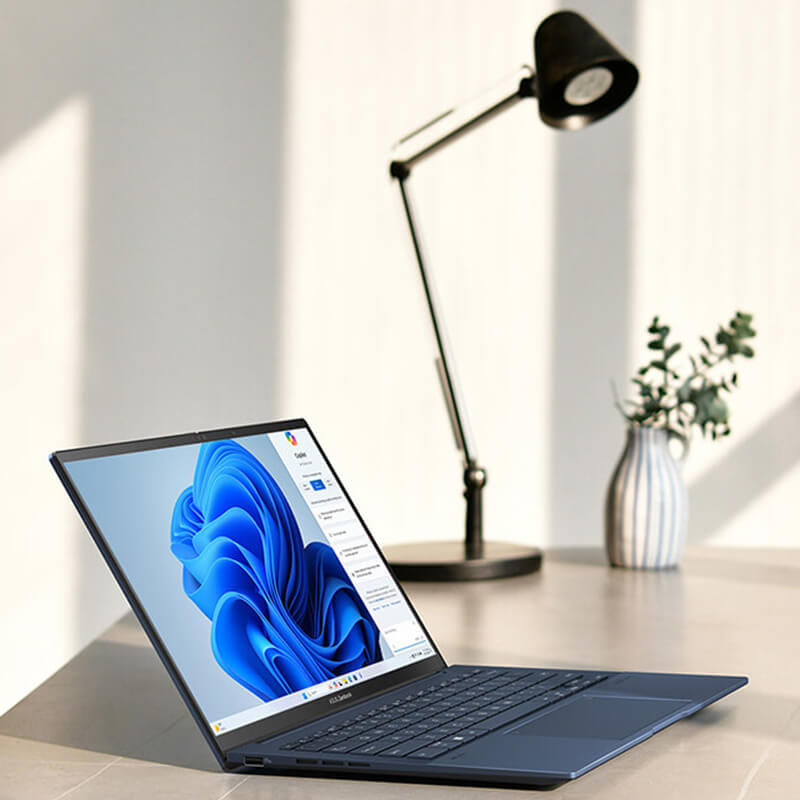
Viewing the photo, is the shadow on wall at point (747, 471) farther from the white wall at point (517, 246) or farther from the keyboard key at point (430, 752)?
the keyboard key at point (430, 752)

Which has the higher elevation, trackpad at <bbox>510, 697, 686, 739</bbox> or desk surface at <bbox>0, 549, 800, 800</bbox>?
trackpad at <bbox>510, 697, 686, 739</bbox>

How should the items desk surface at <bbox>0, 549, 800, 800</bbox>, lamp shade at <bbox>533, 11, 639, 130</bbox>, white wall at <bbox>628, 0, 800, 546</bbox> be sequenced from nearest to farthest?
desk surface at <bbox>0, 549, 800, 800</bbox> < lamp shade at <bbox>533, 11, 639, 130</bbox> < white wall at <bbox>628, 0, 800, 546</bbox>

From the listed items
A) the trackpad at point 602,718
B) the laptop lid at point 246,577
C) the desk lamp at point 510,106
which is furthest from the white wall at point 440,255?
the trackpad at point 602,718

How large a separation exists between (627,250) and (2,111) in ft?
4.51

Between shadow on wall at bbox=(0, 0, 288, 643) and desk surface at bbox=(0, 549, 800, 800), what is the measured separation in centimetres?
127

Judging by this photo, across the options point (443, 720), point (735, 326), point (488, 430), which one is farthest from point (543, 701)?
point (488, 430)

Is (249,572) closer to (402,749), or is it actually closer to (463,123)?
(402,749)

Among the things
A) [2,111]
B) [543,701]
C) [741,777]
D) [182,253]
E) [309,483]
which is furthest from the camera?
[182,253]

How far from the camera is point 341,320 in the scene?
108 inches

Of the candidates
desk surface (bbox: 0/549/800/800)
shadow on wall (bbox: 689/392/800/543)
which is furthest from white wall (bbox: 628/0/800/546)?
desk surface (bbox: 0/549/800/800)

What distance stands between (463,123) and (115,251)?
1186mm

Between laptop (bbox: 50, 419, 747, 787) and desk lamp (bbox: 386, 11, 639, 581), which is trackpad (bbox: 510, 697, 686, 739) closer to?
laptop (bbox: 50, 419, 747, 787)

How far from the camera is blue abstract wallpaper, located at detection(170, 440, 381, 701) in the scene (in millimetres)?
860

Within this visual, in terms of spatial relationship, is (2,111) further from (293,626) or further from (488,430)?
(293,626)
